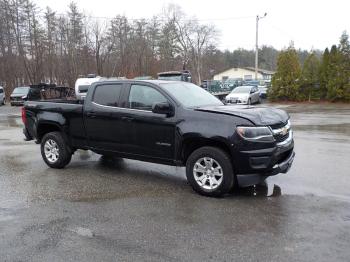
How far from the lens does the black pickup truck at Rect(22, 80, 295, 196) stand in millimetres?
5574

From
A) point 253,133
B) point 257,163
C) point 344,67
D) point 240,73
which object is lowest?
point 257,163

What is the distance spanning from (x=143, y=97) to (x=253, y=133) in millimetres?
2077

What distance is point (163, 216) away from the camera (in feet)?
16.6

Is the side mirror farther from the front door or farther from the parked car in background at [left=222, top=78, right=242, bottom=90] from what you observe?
the parked car in background at [left=222, top=78, right=242, bottom=90]

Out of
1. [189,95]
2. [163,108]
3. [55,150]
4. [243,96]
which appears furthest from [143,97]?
[243,96]

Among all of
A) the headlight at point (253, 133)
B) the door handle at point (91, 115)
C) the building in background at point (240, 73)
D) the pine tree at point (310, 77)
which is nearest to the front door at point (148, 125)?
the door handle at point (91, 115)

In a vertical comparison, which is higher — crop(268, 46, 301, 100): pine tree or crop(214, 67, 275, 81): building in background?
crop(214, 67, 275, 81): building in background

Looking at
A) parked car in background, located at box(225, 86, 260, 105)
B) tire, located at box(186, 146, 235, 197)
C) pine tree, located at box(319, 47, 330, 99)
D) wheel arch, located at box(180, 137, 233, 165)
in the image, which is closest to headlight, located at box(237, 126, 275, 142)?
wheel arch, located at box(180, 137, 233, 165)

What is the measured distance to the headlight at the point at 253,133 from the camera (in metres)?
5.50

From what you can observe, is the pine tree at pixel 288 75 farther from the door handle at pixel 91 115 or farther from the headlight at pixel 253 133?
the headlight at pixel 253 133

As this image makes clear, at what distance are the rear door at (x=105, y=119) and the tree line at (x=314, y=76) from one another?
23.7 meters

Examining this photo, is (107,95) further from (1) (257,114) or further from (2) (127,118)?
(1) (257,114)

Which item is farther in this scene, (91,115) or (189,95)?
(91,115)

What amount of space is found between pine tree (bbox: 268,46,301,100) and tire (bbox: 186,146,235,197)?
81.6ft
